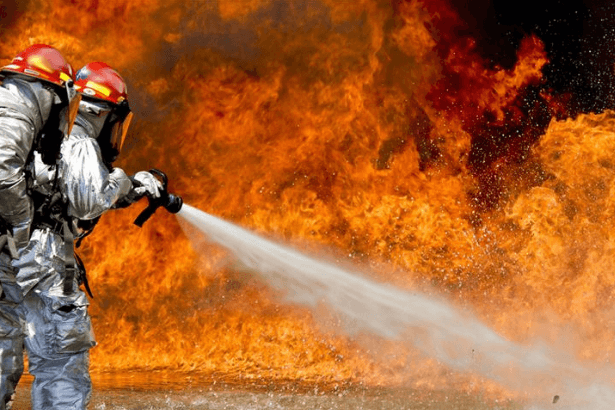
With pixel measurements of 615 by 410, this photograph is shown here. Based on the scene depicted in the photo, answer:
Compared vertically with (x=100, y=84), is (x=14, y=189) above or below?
below

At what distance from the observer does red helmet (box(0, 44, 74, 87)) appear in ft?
11.6

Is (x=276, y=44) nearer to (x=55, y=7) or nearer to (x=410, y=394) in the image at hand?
(x=55, y=7)

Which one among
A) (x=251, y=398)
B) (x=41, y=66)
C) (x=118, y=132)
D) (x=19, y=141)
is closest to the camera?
(x=19, y=141)

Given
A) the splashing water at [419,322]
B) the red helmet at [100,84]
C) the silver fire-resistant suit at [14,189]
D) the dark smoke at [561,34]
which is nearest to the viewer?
the silver fire-resistant suit at [14,189]

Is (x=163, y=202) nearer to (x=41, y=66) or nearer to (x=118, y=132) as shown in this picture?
(x=118, y=132)

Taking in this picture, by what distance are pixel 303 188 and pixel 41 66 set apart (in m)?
4.78

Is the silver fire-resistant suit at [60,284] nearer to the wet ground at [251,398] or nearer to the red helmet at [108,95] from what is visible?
the red helmet at [108,95]

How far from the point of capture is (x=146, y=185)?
4.12m

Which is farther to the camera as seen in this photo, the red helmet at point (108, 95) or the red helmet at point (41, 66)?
the red helmet at point (108, 95)

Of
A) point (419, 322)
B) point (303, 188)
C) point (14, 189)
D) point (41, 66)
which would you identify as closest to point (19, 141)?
point (14, 189)

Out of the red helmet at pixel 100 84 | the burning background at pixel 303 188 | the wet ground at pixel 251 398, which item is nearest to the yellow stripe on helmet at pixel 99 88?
the red helmet at pixel 100 84

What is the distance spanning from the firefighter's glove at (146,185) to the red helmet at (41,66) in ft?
2.25

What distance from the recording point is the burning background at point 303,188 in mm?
7738

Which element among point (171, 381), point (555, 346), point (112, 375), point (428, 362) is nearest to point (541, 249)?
point (555, 346)
